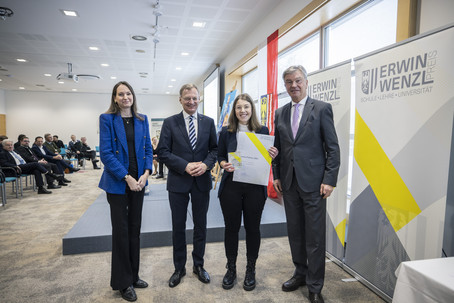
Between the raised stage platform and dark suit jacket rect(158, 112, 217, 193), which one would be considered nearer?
dark suit jacket rect(158, 112, 217, 193)

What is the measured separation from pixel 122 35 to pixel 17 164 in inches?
145

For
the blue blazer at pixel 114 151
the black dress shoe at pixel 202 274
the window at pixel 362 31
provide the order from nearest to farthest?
the blue blazer at pixel 114 151, the black dress shoe at pixel 202 274, the window at pixel 362 31

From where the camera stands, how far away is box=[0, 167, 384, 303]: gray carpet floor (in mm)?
2229

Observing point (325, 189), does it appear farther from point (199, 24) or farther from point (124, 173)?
point (199, 24)

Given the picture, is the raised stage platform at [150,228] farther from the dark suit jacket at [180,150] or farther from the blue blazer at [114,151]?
the blue blazer at [114,151]

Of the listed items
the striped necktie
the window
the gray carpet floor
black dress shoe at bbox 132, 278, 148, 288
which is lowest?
the gray carpet floor

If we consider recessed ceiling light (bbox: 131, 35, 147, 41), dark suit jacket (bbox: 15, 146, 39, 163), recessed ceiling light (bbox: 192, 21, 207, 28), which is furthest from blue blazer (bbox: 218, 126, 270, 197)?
dark suit jacket (bbox: 15, 146, 39, 163)

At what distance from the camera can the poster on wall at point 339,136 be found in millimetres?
2667

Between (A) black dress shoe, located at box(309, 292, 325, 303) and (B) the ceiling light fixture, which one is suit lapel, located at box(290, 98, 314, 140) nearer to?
(A) black dress shoe, located at box(309, 292, 325, 303)

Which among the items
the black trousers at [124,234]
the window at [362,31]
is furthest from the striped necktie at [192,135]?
the window at [362,31]

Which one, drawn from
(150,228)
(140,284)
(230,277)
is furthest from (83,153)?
(230,277)

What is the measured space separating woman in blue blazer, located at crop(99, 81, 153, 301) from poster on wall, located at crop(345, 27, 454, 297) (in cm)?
185

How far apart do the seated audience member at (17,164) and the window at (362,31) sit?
634 centimetres

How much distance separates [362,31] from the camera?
3744 millimetres
